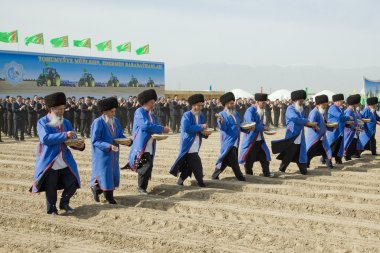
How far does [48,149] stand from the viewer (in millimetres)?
6672

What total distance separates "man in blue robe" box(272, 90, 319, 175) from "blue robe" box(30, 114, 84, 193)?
4.64 m

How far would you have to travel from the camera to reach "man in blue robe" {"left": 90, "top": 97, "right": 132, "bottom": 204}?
7.18 m

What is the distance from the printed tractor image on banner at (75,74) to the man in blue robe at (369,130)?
55.7 ft

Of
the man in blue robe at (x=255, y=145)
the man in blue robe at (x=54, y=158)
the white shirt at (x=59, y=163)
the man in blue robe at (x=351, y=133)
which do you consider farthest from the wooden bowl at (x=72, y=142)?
the man in blue robe at (x=351, y=133)

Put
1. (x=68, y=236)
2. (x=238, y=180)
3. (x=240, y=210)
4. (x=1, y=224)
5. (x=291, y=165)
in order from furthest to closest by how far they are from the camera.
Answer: (x=291, y=165) → (x=238, y=180) → (x=240, y=210) → (x=1, y=224) → (x=68, y=236)

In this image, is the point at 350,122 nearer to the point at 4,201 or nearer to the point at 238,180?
the point at 238,180

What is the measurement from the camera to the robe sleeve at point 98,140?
7.03 metres

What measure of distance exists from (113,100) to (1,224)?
2.28 meters

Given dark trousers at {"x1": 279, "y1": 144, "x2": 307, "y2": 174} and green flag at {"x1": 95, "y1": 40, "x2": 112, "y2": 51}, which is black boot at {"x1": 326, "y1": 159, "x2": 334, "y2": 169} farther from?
green flag at {"x1": 95, "y1": 40, "x2": 112, "y2": 51}

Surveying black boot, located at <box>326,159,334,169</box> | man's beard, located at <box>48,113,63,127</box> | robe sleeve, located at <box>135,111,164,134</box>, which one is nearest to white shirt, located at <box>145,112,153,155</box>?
robe sleeve, located at <box>135,111,164,134</box>

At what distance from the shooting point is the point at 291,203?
7363mm

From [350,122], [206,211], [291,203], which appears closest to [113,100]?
[206,211]

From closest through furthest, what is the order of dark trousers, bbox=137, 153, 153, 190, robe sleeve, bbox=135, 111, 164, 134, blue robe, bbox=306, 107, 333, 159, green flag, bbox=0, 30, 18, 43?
robe sleeve, bbox=135, 111, 164, 134, dark trousers, bbox=137, 153, 153, 190, blue robe, bbox=306, 107, 333, 159, green flag, bbox=0, 30, 18, 43

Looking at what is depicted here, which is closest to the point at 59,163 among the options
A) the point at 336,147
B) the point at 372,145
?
the point at 336,147
